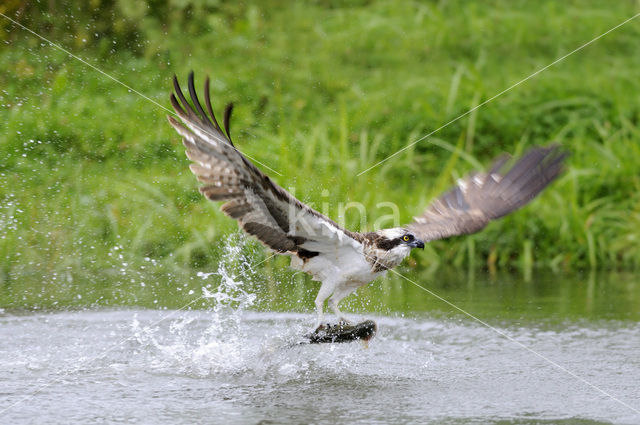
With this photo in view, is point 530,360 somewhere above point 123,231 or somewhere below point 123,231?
below

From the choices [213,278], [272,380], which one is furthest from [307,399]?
[213,278]

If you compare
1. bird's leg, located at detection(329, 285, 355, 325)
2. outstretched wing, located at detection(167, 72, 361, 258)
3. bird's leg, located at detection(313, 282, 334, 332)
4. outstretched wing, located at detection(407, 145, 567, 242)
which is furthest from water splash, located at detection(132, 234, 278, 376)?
outstretched wing, located at detection(407, 145, 567, 242)

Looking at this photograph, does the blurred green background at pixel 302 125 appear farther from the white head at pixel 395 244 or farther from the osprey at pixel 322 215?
the white head at pixel 395 244

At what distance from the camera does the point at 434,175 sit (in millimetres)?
11117

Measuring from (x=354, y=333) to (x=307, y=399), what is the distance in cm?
104

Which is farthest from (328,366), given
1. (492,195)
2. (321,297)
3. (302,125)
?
(302,125)

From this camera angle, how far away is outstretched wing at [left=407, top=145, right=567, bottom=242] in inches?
277

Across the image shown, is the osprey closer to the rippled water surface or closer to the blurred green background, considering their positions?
the rippled water surface

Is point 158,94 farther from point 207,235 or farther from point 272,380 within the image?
point 272,380

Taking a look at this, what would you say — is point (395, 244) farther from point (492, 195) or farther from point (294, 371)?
point (492, 195)

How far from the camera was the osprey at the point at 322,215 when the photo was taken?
548 cm

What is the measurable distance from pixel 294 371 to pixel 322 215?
105 cm

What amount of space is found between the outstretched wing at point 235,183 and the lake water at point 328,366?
2.98 ft

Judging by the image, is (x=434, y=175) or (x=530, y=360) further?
(x=434, y=175)
